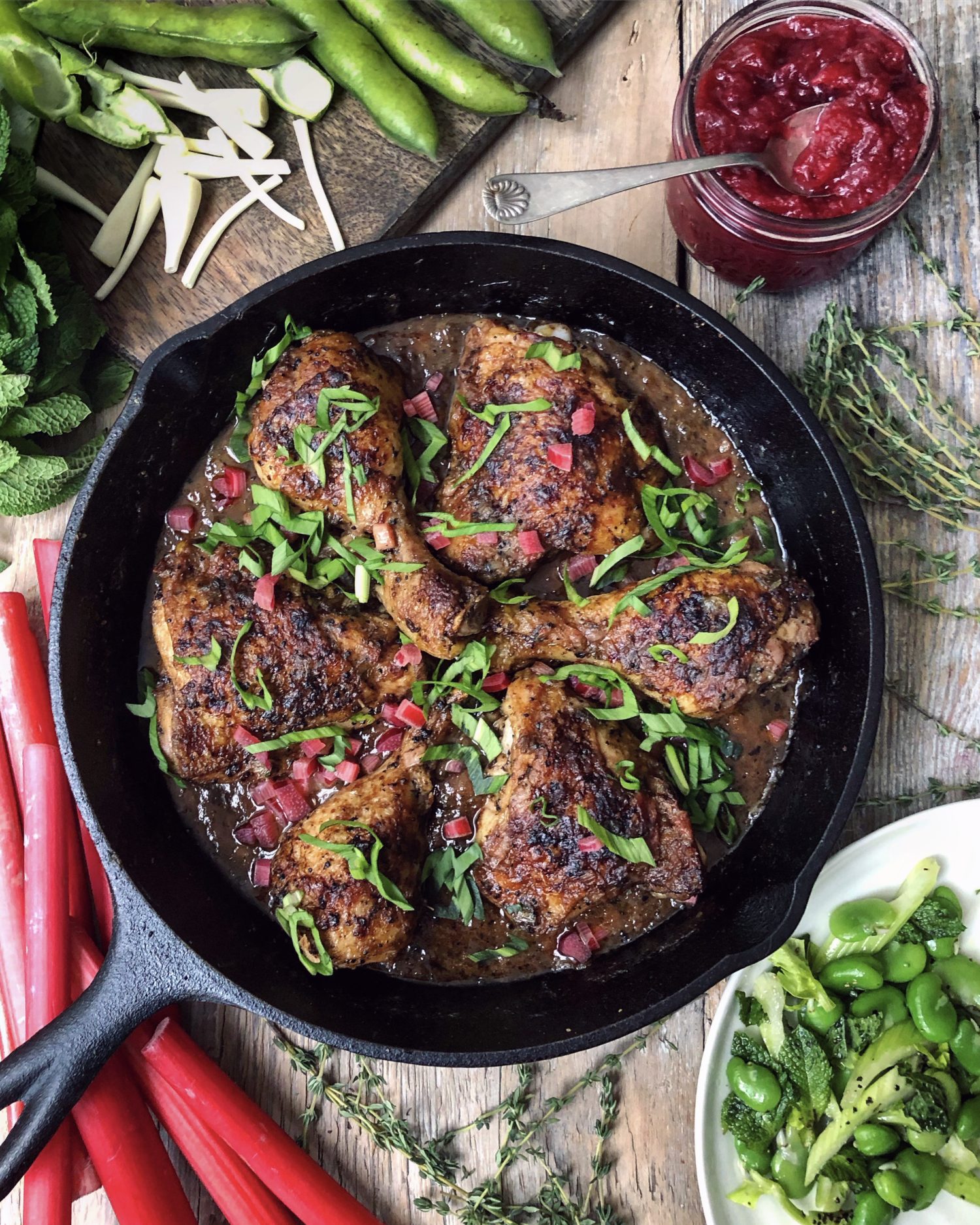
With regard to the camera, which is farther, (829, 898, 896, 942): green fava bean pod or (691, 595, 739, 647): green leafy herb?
(829, 898, 896, 942): green fava bean pod

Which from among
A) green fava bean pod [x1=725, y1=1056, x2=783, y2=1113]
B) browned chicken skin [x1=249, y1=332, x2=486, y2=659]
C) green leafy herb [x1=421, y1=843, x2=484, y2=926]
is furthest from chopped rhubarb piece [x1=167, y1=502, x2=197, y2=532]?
green fava bean pod [x1=725, y1=1056, x2=783, y2=1113]

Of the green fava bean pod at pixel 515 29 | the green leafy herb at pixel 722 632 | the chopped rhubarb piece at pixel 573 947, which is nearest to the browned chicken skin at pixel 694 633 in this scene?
the green leafy herb at pixel 722 632

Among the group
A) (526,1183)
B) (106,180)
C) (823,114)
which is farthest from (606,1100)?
(106,180)

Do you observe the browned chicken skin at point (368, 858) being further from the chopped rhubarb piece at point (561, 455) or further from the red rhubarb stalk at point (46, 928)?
the chopped rhubarb piece at point (561, 455)

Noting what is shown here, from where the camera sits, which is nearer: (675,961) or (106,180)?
(675,961)

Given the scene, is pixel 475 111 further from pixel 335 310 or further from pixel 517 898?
pixel 517 898

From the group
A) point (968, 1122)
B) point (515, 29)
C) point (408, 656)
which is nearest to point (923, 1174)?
point (968, 1122)

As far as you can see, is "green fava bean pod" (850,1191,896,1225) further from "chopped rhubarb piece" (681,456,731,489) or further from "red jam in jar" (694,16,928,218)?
"red jam in jar" (694,16,928,218)
